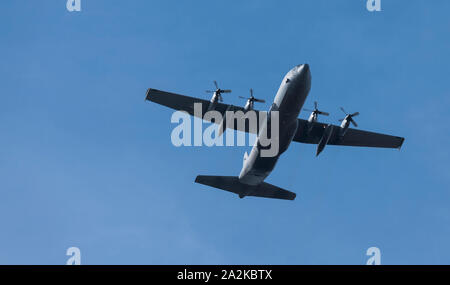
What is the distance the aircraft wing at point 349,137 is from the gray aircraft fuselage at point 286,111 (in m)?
5.24

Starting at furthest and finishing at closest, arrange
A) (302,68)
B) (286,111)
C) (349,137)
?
(349,137), (286,111), (302,68)

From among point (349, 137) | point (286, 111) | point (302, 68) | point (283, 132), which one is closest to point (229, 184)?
point (283, 132)

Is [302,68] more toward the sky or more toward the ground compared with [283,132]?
more toward the sky

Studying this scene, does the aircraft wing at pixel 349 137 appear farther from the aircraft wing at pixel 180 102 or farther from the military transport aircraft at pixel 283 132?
the aircraft wing at pixel 180 102

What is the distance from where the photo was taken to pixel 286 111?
49281mm

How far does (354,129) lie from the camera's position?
58719mm

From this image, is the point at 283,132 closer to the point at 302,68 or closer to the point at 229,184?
the point at 302,68

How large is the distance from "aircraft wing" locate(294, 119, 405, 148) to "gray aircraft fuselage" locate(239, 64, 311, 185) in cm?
524

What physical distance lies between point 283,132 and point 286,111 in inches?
99.4

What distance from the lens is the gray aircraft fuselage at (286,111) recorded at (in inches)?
1903
